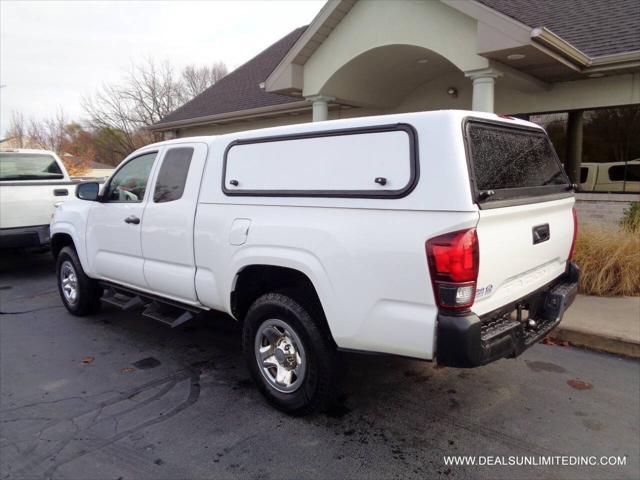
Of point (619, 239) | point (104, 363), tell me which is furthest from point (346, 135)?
point (619, 239)

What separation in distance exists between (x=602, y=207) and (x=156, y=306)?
27.8 ft

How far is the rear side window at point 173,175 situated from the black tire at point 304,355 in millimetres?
1339

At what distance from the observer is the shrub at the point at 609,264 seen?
248 inches

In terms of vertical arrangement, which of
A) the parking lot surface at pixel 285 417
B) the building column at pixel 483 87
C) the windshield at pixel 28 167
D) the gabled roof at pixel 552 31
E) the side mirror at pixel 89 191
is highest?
the gabled roof at pixel 552 31

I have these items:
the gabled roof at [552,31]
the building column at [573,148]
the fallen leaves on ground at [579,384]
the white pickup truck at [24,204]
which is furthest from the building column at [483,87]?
the white pickup truck at [24,204]

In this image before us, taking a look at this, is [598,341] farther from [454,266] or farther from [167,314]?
[167,314]

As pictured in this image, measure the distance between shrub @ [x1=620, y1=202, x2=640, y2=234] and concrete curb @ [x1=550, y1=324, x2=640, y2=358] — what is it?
283 centimetres

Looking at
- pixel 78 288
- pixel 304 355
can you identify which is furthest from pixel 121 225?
pixel 304 355

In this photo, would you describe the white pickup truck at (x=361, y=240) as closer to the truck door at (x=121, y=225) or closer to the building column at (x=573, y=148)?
the truck door at (x=121, y=225)

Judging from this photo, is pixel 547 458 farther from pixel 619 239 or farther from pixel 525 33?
pixel 525 33

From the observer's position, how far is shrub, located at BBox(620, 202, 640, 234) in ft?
23.9

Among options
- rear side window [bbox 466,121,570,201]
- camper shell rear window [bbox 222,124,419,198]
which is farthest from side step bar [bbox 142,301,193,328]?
rear side window [bbox 466,121,570,201]

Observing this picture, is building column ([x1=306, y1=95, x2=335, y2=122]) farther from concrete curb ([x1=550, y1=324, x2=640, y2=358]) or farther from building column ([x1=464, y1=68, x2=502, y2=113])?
concrete curb ([x1=550, y1=324, x2=640, y2=358])

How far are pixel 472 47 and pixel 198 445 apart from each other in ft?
24.4
